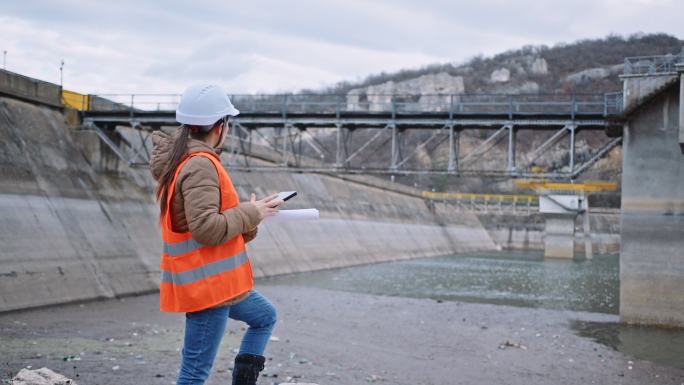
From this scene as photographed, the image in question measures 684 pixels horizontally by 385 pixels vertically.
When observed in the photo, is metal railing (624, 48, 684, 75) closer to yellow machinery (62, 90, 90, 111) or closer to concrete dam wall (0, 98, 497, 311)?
concrete dam wall (0, 98, 497, 311)

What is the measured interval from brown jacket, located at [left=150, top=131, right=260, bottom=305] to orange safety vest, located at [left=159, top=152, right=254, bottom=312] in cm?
6

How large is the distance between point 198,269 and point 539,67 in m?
187

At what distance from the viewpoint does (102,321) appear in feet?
52.2

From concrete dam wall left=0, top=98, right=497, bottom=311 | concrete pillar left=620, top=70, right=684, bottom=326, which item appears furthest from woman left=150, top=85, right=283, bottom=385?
concrete pillar left=620, top=70, right=684, bottom=326

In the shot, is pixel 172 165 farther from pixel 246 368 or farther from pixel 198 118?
pixel 246 368

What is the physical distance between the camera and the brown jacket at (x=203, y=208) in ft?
14.9

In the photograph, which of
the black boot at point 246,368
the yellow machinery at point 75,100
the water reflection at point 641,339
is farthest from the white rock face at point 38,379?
the yellow machinery at point 75,100

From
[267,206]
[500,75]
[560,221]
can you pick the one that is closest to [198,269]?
[267,206]

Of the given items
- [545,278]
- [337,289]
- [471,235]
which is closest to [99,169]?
[337,289]

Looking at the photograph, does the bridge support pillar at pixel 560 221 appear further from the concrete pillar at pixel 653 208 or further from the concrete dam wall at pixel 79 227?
the concrete pillar at pixel 653 208

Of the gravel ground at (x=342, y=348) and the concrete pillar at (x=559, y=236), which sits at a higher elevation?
the gravel ground at (x=342, y=348)

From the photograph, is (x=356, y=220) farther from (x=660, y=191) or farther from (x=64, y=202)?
(x=660, y=191)

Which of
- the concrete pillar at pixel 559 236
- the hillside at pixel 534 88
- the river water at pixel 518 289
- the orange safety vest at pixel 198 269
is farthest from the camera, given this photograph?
the hillside at pixel 534 88

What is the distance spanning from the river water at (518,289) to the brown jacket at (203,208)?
38.6 ft
